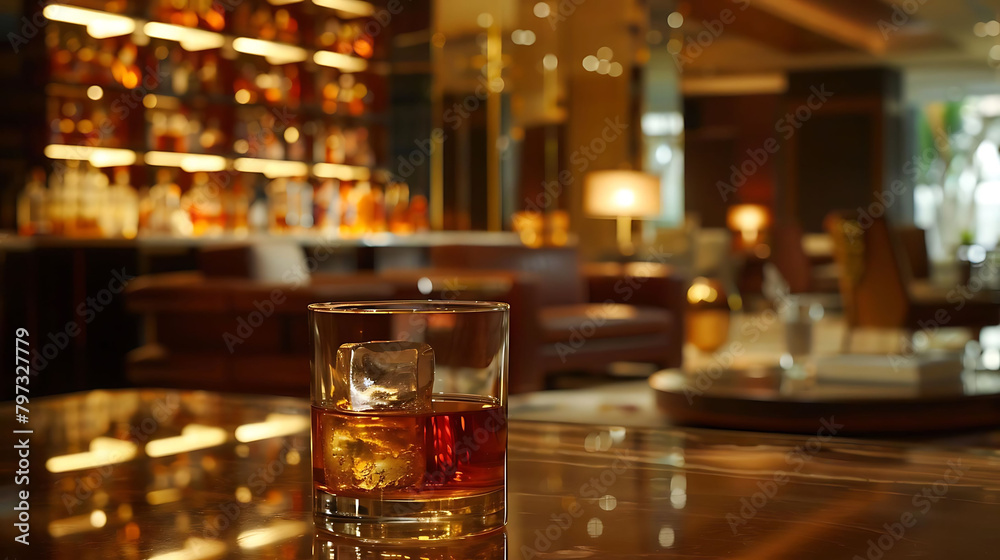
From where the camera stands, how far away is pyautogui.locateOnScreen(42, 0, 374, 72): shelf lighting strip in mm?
4863

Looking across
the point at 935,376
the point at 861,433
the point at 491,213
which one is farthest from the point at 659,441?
the point at 491,213

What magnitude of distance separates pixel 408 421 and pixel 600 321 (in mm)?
4452

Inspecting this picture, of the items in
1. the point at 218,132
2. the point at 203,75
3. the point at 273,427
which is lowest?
the point at 273,427

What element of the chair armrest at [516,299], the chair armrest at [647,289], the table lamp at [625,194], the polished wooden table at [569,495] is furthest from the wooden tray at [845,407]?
the table lamp at [625,194]

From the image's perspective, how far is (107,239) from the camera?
15.1 ft

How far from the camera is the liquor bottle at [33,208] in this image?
457 centimetres

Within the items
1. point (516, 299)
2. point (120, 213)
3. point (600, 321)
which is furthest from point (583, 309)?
point (120, 213)

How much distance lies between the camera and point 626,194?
699cm

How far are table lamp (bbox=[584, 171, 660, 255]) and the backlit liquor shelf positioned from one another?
4.03 feet

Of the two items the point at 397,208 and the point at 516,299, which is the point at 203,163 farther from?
the point at 516,299

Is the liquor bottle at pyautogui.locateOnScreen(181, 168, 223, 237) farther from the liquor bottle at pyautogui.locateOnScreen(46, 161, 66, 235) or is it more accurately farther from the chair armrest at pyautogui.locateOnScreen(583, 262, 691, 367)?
the chair armrest at pyautogui.locateOnScreen(583, 262, 691, 367)

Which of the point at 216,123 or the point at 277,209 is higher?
the point at 216,123

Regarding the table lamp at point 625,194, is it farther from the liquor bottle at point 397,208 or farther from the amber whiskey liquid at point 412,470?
the amber whiskey liquid at point 412,470

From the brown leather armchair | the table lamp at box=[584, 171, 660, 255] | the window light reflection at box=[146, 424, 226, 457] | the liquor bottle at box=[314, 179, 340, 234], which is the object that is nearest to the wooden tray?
the brown leather armchair
